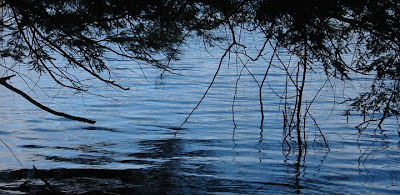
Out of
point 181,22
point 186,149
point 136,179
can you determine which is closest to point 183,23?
point 181,22

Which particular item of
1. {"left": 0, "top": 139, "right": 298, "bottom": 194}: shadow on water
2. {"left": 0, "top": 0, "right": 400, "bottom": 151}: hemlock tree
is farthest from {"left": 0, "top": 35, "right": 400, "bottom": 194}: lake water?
{"left": 0, "top": 0, "right": 400, "bottom": 151}: hemlock tree

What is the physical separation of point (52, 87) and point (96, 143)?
22.1ft

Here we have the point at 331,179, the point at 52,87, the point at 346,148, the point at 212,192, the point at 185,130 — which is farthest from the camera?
the point at 52,87

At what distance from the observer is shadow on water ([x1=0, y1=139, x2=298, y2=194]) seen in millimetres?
6551

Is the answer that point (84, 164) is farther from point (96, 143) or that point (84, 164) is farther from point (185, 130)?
point (185, 130)

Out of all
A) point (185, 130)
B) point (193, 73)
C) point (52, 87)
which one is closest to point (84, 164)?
point (185, 130)

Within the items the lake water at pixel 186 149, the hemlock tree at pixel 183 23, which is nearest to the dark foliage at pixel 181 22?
the hemlock tree at pixel 183 23

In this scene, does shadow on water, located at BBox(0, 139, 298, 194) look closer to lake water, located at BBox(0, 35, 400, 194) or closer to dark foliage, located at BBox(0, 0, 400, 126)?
lake water, located at BBox(0, 35, 400, 194)

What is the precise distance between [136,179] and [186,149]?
6.30 feet

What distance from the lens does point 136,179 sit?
7012 millimetres

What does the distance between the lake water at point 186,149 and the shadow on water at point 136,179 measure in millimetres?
11

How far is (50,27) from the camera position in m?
5.15

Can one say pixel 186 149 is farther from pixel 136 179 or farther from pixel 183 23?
pixel 183 23

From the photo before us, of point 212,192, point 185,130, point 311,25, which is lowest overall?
point 212,192
